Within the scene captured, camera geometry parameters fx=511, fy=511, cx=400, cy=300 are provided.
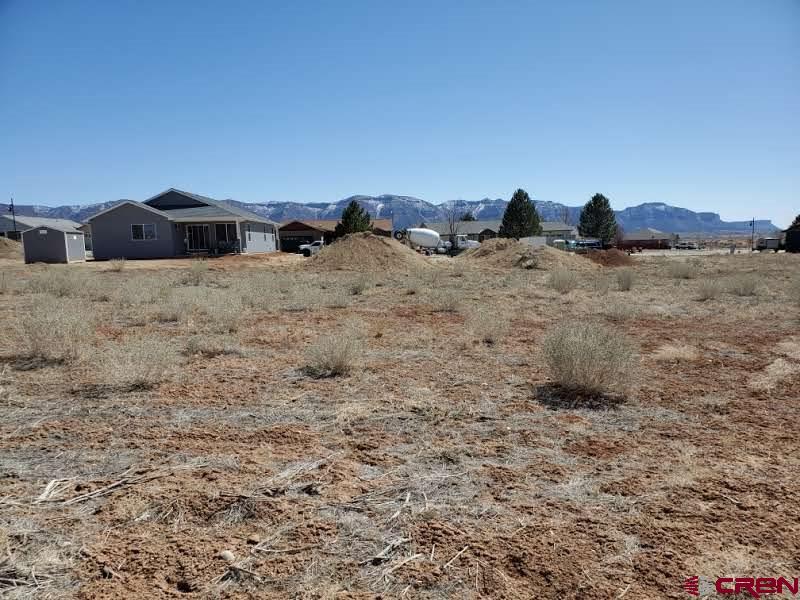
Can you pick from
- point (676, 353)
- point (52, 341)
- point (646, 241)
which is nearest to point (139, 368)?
point (52, 341)

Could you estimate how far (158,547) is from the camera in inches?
112

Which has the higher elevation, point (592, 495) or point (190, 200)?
point (190, 200)

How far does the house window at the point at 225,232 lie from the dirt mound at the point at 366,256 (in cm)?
1078

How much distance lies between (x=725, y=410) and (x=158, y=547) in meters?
5.20

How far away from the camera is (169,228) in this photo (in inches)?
1464

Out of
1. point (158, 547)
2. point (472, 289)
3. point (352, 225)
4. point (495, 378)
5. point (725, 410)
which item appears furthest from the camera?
point (352, 225)

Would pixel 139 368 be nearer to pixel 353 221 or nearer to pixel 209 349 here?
pixel 209 349

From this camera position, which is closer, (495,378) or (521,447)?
(521,447)

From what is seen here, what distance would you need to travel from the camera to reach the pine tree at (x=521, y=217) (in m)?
74.4

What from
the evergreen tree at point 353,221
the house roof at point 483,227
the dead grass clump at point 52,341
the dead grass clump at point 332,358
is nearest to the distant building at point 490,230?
the house roof at point 483,227

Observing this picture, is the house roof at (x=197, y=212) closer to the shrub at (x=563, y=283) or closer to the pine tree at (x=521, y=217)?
the shrub at (x=563, y=283)

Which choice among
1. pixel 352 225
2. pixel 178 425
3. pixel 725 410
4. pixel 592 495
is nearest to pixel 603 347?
pixel 725 410

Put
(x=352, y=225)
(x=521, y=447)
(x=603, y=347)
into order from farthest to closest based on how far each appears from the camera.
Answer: (x=352, y=225)
(x=603, y=347)
(x=521, y=447)

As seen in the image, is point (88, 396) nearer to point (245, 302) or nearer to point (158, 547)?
point (158, 547)
